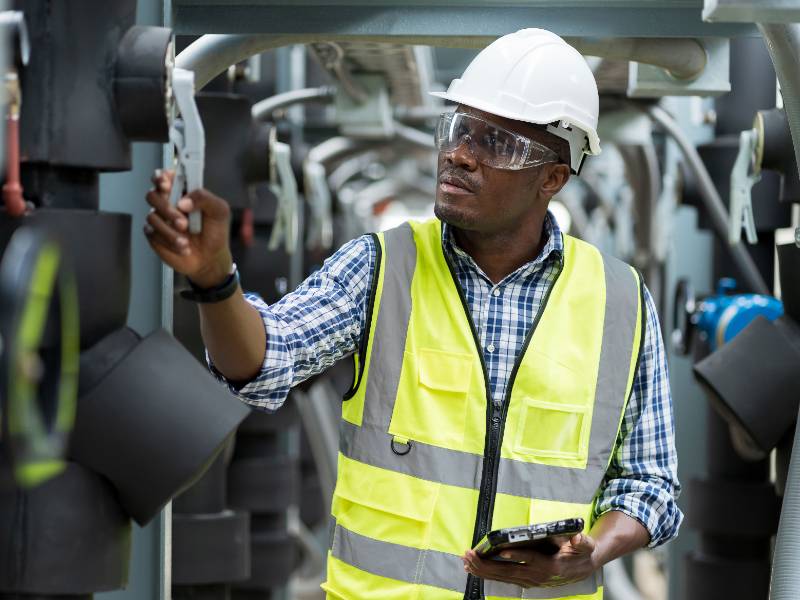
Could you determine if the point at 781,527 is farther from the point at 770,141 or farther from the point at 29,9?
the point at 29,9

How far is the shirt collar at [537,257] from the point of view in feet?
6.74

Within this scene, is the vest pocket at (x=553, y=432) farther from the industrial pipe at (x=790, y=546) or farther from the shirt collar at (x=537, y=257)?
the industrial pipe at (x=790, y=546)

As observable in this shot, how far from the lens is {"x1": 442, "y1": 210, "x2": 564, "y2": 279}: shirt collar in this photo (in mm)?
2055

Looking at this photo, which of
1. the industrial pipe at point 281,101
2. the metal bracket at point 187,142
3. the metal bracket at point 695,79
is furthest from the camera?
the industrial pipe at point 281,101

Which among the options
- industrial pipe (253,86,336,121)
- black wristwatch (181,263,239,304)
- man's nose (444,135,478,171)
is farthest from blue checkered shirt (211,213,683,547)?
industrial pipe (253,86,336,121)

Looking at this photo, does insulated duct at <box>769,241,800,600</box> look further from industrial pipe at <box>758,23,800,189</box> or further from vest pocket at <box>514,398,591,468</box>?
vest pocket at <box>514,398,591,468</box>

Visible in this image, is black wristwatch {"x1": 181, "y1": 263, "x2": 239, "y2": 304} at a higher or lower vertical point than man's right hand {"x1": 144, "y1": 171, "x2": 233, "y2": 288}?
lower

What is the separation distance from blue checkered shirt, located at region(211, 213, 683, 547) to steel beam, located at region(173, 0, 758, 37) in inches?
14.5

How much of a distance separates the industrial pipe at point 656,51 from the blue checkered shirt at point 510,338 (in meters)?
0.40

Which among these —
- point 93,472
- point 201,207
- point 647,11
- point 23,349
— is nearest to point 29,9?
point 201,207

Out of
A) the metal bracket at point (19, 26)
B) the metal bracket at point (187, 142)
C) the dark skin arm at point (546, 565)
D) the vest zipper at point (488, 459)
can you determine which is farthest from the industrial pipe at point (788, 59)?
the metal bracket at point (19, 26)

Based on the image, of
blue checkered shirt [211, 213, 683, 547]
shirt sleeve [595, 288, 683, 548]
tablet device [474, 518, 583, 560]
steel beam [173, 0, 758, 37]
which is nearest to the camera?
tablet device [474, 518, 583, 560]

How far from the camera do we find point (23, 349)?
136 cm

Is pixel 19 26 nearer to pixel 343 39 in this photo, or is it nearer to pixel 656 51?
pixel 343 39
